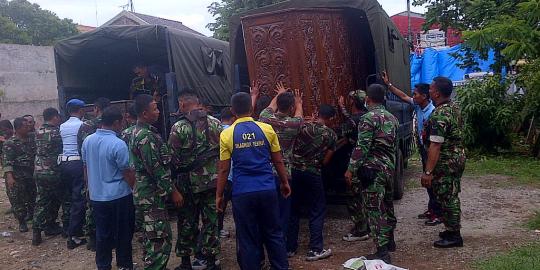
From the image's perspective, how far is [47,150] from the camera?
642 cm

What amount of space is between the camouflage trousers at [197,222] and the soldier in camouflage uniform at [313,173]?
2.88ft

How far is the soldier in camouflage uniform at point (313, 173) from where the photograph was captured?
5070 millimetres

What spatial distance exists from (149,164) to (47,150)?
2.76 m

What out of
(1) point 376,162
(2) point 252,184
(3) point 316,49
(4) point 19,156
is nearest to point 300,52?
(3) point 316,49

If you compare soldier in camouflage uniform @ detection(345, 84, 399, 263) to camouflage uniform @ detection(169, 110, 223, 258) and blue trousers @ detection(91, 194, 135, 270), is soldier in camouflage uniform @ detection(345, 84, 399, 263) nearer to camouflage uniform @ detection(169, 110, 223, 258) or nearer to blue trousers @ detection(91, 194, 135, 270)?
camouflage uniform @ detection(169, 110, 223, 258)

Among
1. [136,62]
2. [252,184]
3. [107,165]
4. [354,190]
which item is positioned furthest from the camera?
[136,62]

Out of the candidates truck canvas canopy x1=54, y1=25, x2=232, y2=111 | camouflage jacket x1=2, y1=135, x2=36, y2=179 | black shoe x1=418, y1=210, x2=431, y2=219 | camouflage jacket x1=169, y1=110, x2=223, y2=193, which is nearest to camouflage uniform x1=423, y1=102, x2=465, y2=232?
black shoe x1=418, y1=210, x2=431, y2=219

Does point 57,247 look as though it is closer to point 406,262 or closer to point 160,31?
point 160,31

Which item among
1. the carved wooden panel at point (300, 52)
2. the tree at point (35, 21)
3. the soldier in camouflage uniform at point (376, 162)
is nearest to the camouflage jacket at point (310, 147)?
the soldier in camouflage uniform at point (376, 162)

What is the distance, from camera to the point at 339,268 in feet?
15.9

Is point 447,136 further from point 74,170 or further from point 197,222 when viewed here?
point 74,170

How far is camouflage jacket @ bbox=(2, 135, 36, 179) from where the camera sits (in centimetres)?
682

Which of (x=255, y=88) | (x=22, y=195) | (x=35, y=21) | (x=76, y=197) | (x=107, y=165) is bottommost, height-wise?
(x=22, y=195)

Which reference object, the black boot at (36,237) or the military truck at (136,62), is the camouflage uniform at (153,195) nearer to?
the military truck at (136,62)
